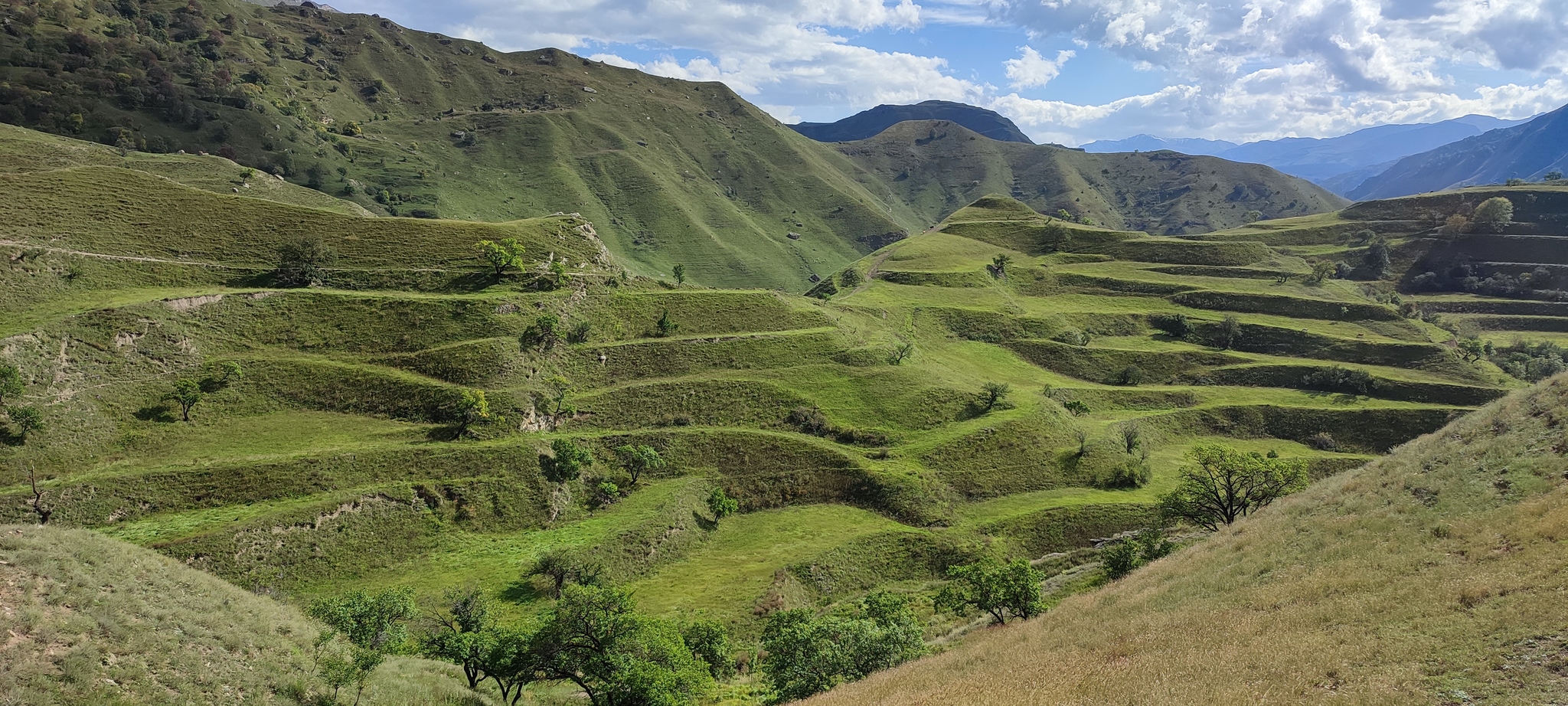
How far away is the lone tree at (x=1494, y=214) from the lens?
16275 cm

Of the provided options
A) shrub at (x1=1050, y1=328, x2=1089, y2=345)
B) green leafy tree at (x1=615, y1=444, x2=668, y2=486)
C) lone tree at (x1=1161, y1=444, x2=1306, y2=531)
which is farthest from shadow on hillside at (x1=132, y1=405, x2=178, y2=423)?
shrub at (x1=1050, y1=328, x2=1089, y2=345)

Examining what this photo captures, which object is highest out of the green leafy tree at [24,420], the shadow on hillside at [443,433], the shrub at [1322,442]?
the green leafy tree at [24,420]

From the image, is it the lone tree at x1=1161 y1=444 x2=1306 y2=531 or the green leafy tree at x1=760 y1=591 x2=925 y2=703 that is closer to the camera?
the green leafy tree at x1=760 y1=591 x2=925 y2=703

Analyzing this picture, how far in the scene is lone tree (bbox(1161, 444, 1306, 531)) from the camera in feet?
198

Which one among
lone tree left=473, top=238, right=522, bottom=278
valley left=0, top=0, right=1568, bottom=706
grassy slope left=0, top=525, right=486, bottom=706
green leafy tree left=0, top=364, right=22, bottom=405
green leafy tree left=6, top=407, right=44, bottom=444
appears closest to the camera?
grassy slope left=0, top=525, right=486, bottom=706

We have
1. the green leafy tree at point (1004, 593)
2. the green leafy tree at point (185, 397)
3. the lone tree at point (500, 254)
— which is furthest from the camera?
the lone tree at point (500, 254)

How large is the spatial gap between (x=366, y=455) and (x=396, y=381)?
11874mm

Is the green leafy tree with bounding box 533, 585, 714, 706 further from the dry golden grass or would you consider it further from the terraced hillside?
the terraced hillside

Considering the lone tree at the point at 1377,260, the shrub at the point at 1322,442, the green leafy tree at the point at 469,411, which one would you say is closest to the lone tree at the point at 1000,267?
the shrub at the point at 1322,442

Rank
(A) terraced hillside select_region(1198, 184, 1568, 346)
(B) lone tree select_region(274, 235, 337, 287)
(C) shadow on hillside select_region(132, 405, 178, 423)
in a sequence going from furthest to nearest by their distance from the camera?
(A) terraced hillside select_region(1198, 184, 1568, 346)
(B) lone tree select_region(274, 235, 337, 287)
(C) shadow on hillside select_region(132, 405, 178, 423)

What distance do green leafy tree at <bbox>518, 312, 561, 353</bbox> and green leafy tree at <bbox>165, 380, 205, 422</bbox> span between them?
98.8 ft

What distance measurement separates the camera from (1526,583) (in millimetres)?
18578

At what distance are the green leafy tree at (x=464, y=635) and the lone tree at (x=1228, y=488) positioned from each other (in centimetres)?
6201

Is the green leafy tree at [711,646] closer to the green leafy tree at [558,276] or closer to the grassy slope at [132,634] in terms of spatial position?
the grassy slope at [132,634]
